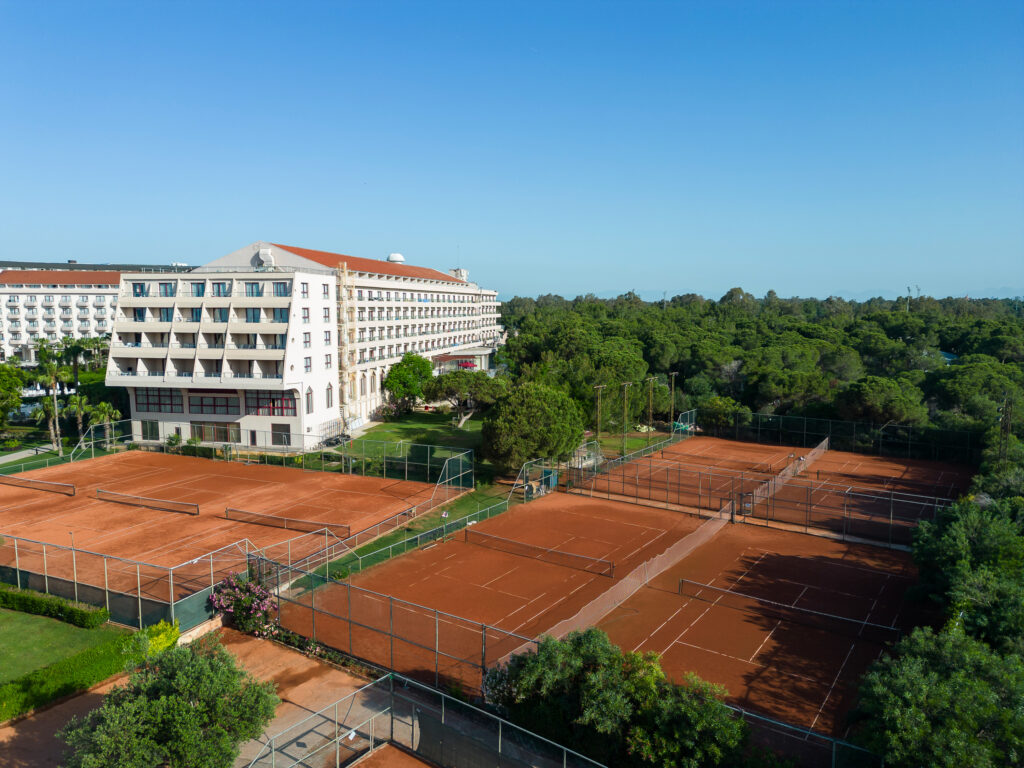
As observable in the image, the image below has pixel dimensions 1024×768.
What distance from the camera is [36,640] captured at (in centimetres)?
2153

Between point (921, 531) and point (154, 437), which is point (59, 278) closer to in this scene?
point (154, 437)

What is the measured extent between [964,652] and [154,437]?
5520 cm

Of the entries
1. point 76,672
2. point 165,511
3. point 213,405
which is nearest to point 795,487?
point 165,511

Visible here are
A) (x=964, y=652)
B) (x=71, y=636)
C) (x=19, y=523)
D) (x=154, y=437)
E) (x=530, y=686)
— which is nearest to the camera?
(x=964, y=652)

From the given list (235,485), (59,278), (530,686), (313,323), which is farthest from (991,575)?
(59,278)

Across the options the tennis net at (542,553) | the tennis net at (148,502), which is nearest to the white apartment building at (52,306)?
the tennis net at (148,502)

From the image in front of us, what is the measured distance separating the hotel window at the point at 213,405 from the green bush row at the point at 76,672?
33563mm

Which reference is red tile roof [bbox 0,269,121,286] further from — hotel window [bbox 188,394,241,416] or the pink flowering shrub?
the pink flowering shrub

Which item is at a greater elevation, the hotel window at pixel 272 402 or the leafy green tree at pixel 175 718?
the hotel window at pixel 272 402

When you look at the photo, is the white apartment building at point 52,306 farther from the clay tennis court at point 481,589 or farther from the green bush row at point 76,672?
the green bush row at point 76,672

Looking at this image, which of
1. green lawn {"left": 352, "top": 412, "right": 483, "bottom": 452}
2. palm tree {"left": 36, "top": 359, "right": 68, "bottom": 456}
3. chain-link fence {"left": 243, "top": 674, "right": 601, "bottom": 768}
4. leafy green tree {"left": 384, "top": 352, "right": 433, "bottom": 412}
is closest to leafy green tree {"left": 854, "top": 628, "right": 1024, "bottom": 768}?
chain-link fence {"left": 243, "top": 674, "right": 601, "bottom": 768}

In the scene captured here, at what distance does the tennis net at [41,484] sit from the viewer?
39.6 meters

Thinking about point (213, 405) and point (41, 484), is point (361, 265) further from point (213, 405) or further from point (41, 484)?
point (41, 484)

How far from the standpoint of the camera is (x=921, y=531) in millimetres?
23484
